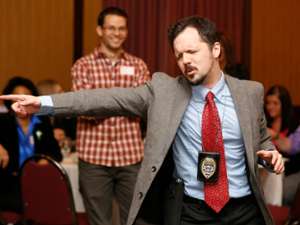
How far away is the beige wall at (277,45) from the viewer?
284 inches

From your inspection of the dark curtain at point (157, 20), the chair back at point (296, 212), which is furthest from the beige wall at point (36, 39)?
the chair back at point (296, 212)

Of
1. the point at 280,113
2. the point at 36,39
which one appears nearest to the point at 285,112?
the point at 280,113

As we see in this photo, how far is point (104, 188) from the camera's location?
12.7 ft

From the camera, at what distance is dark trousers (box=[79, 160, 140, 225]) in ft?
12.7

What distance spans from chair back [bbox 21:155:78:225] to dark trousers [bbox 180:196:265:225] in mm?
1126

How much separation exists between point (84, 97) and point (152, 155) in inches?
12.7

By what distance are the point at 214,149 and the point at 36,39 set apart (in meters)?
A: 4.64

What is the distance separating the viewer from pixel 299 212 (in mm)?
3703

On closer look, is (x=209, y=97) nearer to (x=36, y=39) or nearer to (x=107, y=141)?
(x=107, y=141)

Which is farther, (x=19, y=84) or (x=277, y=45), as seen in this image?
(x=277, y=45)

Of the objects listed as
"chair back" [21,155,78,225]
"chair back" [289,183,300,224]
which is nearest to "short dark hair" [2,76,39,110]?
"chair back" [21,155,78,225]

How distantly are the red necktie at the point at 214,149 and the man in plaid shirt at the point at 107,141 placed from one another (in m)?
1.54

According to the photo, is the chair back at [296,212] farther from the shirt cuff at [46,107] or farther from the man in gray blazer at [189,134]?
the shirt cuff at [46,107]

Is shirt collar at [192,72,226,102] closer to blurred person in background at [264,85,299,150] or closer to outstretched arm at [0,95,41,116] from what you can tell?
outstretched arm at [0,95,41,116]
